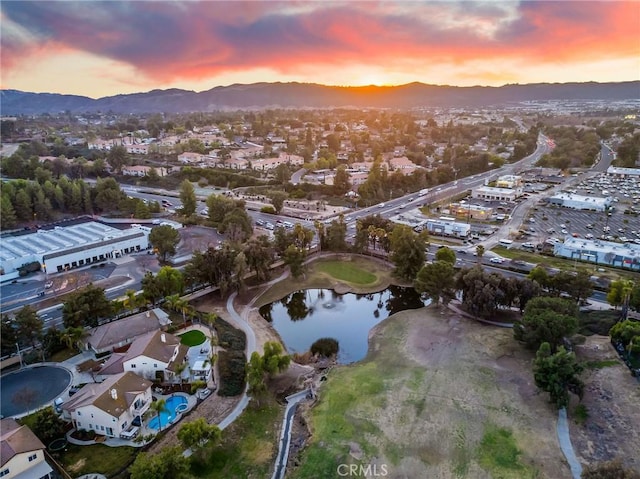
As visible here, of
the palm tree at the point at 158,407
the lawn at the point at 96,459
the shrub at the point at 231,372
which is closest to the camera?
the lawn at the point at 96,459

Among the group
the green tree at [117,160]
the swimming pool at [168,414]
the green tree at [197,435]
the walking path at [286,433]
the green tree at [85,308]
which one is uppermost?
the green tree at [117,160]

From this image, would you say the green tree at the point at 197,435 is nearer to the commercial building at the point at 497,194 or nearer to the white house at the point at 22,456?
the white house at the point at 22,456

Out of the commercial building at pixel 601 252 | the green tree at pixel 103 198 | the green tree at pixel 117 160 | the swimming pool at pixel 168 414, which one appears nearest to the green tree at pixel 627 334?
the commercial building at pixel 601 252

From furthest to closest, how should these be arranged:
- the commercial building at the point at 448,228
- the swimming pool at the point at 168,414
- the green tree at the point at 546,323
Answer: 1. the commercial building at the point at 448,228
2. the green tree at the point at 546,323
3. the swimming pool at the point at 168,414

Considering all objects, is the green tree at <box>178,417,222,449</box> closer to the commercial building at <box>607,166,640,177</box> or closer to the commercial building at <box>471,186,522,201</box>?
the commercial building at <box>471,186,522,201</box>

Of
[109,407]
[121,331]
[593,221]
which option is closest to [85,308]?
[121,331]

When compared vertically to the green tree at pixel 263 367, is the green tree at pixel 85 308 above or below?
above

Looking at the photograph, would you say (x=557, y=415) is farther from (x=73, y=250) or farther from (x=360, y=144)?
(x=360, y=144)
